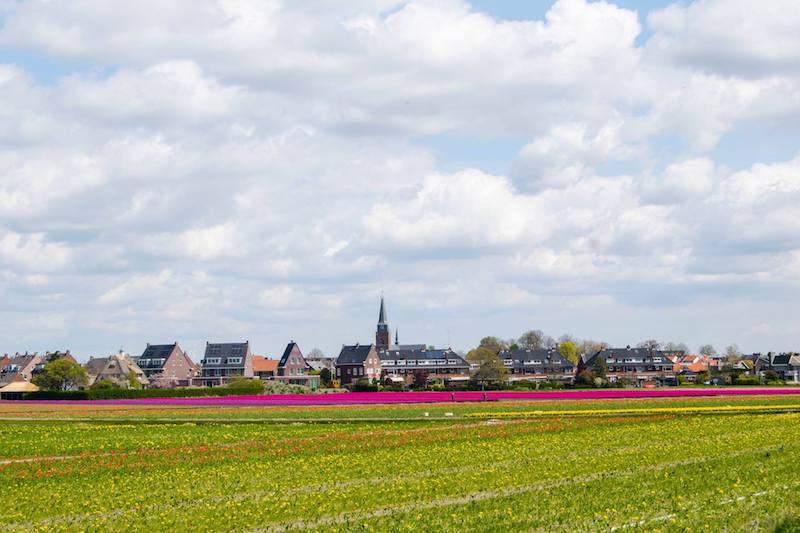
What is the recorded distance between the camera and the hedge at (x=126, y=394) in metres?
131

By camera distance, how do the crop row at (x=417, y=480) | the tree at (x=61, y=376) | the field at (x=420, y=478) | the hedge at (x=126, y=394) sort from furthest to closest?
the tree at (x=61, y=376), the hedge at (x=126, y=394), the crop row at (x=417, y=480), the field at (x=420, y=478)

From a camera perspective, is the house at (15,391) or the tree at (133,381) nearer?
the house at (15,391)

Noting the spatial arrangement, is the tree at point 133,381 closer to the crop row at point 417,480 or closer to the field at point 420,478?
the field at point 420,478

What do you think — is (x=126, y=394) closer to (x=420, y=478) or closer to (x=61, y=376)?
(x=61, y=376)

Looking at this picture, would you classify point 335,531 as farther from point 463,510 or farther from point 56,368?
point 56,368

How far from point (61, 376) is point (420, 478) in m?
148

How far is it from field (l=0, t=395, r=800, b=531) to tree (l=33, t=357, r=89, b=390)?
387 ft

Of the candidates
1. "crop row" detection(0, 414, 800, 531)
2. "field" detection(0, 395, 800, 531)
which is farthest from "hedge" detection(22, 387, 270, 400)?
"crop row" detection(0, 414, 800, 531)

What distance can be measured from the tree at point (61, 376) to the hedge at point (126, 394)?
21.4 meters

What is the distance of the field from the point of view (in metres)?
22.4

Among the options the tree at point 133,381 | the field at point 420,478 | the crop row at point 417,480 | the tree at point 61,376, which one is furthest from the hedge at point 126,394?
the crop row at point 417,480

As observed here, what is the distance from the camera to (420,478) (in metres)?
29.3

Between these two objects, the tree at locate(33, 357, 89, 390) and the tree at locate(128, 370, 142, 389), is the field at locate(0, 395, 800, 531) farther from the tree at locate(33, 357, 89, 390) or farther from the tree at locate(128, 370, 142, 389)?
the tree at locate(128, 370, 142, 389)

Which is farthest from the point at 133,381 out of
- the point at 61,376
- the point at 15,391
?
the point at 15,391
